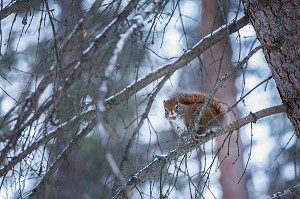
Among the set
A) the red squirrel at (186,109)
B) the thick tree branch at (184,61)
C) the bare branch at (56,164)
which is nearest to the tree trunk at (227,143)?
the red squirrel at (186,109)

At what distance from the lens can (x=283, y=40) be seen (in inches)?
109

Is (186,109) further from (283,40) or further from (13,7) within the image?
(13,7)

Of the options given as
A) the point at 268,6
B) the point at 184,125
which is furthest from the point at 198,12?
the point at 268,6

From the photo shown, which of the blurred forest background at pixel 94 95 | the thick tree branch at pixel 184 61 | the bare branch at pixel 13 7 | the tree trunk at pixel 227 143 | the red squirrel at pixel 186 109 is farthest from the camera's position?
the tree trunk at pixel 227 143

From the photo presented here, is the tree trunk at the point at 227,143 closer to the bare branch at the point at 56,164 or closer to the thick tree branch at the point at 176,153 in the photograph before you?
the thick tree branch at the point at 176,153

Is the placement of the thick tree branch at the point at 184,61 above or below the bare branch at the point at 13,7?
below

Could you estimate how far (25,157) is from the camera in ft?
8.52

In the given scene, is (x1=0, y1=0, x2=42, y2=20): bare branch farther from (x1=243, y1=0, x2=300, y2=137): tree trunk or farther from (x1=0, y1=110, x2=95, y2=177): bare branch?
(x1=243, y1=0, x2=300, y2=137): tree trunk

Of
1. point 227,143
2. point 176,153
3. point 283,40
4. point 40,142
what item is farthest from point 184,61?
point 227,143

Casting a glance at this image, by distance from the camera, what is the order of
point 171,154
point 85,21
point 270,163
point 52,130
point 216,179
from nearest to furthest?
1. point 85,21
2. point 171,154
3. point 52,130
4. point 216,179
5. point 270,163

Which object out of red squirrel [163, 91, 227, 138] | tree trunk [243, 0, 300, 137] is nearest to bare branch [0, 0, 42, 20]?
tree trunk [243, 0, 300, 137]

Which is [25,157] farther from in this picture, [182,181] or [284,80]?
[182,181]

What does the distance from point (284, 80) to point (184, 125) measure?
1011mm

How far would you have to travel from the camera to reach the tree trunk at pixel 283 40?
2.76 meters
